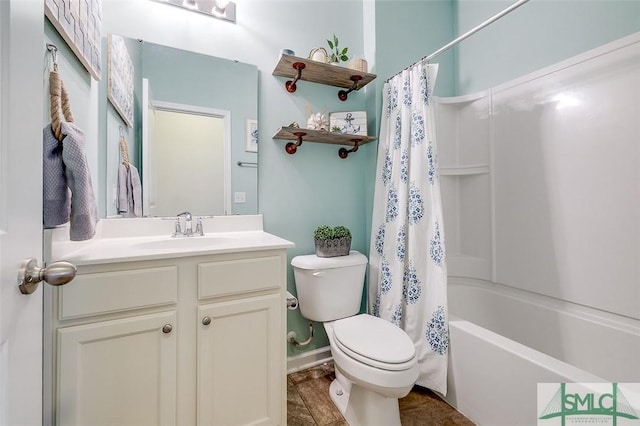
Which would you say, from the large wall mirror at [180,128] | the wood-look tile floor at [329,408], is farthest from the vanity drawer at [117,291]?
the wood-look tile floor at [329,408]

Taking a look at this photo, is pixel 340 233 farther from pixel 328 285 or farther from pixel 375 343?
pixel 375 343

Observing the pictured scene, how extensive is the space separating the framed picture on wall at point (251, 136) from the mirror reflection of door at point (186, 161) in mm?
116

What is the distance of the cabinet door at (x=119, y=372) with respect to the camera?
92 centimetres

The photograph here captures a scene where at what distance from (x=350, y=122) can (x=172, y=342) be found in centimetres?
153

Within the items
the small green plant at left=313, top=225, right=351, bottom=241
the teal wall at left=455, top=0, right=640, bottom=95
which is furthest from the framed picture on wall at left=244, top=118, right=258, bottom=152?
the teal wall at left=455, top=0, right=640, bottom=95

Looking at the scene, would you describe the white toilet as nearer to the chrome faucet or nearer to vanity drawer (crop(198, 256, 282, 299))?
vanity drawer (crop(198, 256, 282, 299))

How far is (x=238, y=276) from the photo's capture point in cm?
117

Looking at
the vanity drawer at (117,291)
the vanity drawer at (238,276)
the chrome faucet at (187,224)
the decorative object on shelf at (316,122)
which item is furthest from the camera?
the decorative object on shelf at (316,122)

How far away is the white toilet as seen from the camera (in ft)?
3.80

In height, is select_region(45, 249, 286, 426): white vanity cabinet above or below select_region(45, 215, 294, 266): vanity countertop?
below

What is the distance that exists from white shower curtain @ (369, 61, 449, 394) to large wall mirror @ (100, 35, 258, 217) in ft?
2.73

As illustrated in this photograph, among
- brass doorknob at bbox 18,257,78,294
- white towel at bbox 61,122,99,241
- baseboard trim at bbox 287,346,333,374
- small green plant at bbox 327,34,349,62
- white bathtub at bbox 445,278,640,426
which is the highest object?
small green plant at bbox 327,34,349,62

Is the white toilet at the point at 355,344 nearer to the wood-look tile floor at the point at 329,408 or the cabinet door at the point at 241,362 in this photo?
the wood-look tile floor at the point at 329,408

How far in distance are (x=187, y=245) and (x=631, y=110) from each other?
2.22 meters
